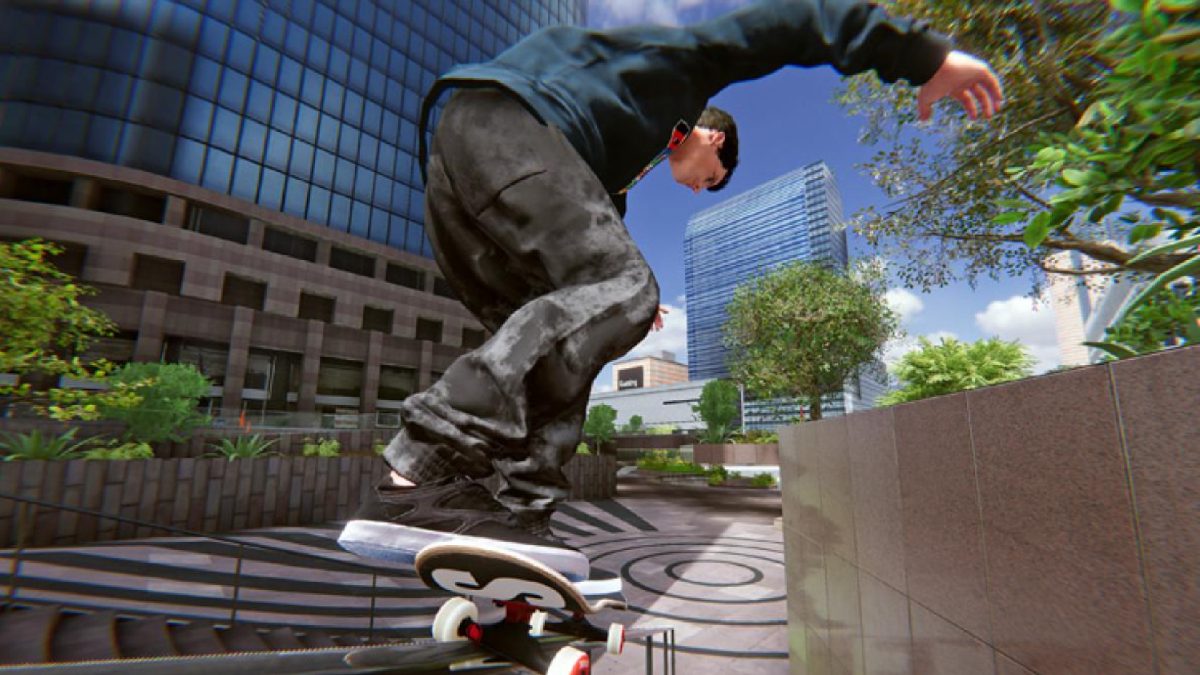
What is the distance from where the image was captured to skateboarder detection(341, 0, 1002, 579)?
1.25 metres

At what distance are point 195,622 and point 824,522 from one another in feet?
17.8

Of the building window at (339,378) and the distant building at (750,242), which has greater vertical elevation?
the distant building at (750,242)

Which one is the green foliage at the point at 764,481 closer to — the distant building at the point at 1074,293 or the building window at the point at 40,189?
the distant building at the point at 1074,293

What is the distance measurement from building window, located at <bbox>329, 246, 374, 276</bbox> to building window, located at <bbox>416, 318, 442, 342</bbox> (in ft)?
16.6

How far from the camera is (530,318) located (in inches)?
49.9

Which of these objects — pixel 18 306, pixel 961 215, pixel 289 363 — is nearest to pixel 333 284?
pixel 289 363

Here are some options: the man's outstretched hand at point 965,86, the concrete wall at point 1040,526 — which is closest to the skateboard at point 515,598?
the concrete wall at point 1040,526

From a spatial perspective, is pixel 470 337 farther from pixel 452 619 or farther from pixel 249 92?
pixel 452 619

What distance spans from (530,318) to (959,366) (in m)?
3.70

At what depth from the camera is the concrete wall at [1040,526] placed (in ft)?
3.20

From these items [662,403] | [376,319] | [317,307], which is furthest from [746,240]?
[317,307]

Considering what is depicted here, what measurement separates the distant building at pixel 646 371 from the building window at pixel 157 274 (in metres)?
109

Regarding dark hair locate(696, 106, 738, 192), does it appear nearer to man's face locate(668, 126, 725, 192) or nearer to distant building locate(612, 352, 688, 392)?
man's face locate(668, 126, 725, 192)

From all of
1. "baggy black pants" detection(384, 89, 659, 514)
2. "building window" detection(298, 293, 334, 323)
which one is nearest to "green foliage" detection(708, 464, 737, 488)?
"baggy black pants" detection(384, 89, 659, 514)
